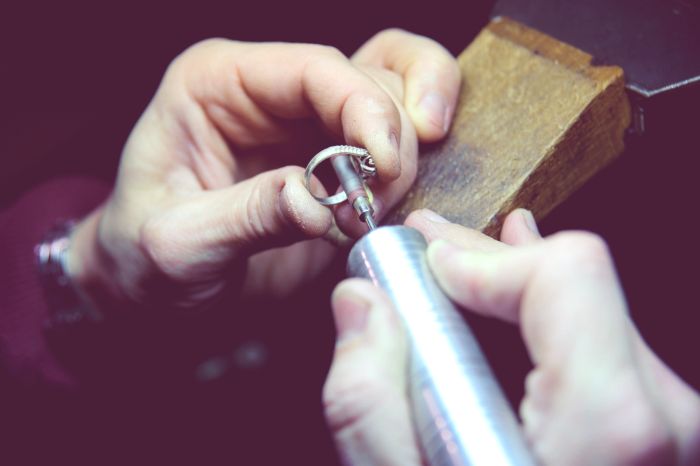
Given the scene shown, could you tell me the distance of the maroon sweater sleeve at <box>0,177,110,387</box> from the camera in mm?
1626

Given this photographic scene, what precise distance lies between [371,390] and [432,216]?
1.07 feet

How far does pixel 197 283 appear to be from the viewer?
48.3 inches

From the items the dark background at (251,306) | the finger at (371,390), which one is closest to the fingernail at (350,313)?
the finger at (371,390)

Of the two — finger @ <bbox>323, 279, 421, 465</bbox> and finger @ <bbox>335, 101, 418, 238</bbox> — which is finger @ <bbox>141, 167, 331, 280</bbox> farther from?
finger @ <bbox>323, 279, 421, 465</bbox>

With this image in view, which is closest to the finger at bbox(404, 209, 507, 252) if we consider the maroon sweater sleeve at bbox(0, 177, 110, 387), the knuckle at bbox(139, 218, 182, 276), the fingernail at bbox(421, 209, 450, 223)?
the fingernail at bbox(421, 209, 450, 223)

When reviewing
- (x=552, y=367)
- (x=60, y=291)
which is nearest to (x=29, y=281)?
(x=60, y=291)

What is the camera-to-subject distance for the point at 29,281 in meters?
1.68

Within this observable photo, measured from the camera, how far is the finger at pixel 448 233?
2.49 ft

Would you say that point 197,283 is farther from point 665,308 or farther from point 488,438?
point 665,308

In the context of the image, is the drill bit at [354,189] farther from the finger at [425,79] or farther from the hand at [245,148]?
the finger at [425,79]

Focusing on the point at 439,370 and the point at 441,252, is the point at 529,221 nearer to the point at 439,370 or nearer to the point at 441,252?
the point at 441,252

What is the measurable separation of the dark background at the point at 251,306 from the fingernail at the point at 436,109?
481 mm

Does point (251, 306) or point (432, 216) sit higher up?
point (432, 216)

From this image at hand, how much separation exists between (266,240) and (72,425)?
118 centimetres
